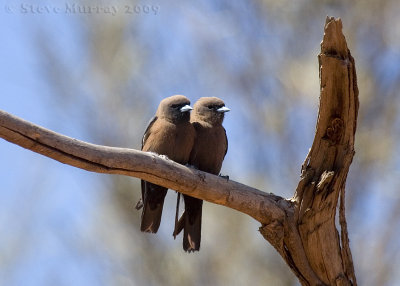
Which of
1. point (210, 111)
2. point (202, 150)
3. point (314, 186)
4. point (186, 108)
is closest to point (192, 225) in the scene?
point (202, 150)

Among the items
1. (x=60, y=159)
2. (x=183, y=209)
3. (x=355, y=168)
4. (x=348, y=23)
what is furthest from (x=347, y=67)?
(x=348, y=23)

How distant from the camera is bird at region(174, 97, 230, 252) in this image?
6793mm

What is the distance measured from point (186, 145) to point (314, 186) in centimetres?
161

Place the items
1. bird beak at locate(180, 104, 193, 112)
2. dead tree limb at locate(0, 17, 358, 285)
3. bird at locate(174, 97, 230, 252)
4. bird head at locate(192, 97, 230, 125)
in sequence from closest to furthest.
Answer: dead tree limb at locate(0, 17, 358, 285), bird at locate(174, 97, 230, 252), bird beak at locate(180, 104, 193, 112), bird head at locate(192, 97, 230, 125)

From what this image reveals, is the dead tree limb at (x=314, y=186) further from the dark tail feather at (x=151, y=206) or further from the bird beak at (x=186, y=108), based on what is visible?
the bird beak at (x=186, y=108)

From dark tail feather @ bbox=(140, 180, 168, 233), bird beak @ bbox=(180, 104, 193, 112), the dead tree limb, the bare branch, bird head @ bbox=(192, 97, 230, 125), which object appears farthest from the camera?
bird head @ bbox=(192, 97, 230, 125)

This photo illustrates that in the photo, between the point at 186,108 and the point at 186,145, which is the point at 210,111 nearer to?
the point at 186,108

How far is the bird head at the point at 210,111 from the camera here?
23.9ft

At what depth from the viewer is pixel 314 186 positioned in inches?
218

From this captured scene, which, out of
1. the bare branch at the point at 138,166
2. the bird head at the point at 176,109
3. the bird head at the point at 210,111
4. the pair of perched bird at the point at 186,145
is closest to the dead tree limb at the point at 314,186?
the bare branch at the point at 138,166

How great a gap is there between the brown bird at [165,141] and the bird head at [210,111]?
0.26 m

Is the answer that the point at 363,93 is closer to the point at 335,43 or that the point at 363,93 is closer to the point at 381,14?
the point at 381,14

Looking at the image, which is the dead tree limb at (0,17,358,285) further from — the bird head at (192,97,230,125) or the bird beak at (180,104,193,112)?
the bird head at (192,97,230,125)

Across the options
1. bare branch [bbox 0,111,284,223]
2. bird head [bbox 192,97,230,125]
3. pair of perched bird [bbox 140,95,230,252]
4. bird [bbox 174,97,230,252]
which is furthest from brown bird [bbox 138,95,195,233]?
bare branch [bbox 0,111,284,223]
